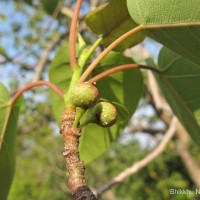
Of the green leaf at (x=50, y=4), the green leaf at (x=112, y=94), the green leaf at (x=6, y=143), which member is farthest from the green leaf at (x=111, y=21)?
the green leaf at (x=50, y=4)

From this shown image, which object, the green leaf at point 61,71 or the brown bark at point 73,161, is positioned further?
the green leaf at point 61,71

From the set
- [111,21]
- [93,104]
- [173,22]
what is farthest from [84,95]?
[111,21]

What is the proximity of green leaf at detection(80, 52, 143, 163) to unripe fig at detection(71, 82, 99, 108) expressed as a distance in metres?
0.36

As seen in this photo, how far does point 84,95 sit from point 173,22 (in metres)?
0.21

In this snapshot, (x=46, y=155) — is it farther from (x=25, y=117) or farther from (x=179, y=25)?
(x=179, y=25)

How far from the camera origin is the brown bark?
543mm

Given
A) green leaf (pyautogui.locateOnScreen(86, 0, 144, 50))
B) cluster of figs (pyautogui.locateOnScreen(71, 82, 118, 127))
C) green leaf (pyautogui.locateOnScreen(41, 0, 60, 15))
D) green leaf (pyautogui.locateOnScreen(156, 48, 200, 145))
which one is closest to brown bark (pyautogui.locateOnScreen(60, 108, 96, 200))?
cluster of figs (pyautogui.locateOnScreen(71, 82, 118, 127))

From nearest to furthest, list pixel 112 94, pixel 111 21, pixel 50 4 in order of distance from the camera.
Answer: pixel 111 21
pixel 112 94
pixel 50 4

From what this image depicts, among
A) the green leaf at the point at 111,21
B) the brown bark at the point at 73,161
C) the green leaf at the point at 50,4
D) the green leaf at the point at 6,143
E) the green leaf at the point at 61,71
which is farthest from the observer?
the green leaf at the point at 50,4

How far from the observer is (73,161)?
61cm

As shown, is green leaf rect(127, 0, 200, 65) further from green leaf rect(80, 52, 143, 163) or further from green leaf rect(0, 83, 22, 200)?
green leaf rect(0, 83, 22, 200)

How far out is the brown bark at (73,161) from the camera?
543 millimetres

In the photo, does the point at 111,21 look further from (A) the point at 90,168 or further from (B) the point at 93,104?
(A) the point at 90,168

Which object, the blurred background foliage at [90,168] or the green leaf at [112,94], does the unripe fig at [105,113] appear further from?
the blurred background foliage at [90,168]
